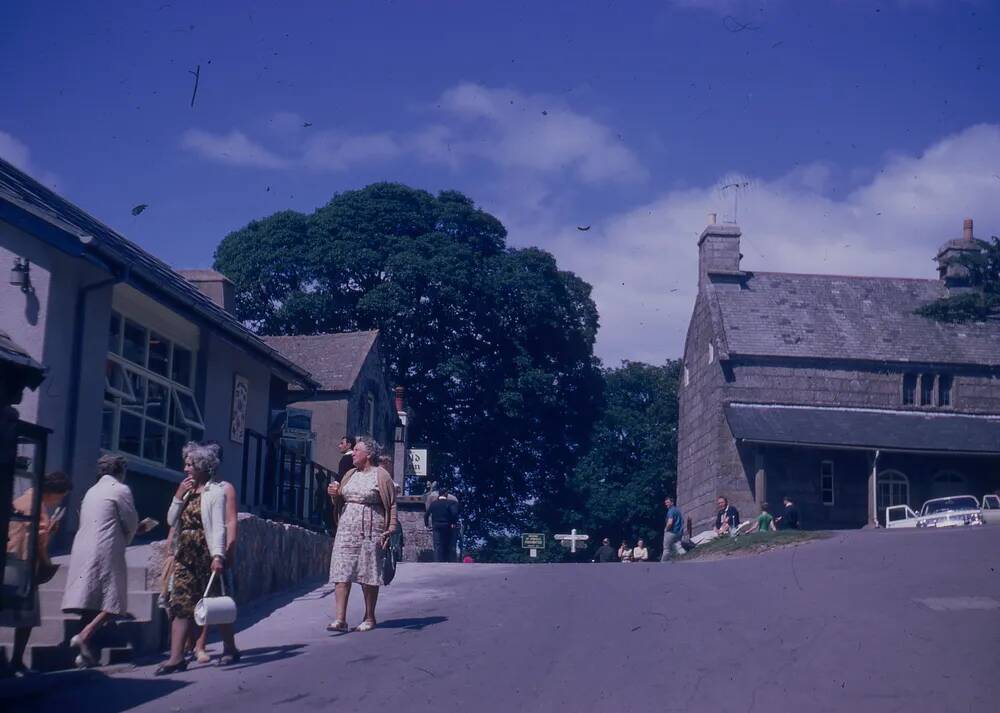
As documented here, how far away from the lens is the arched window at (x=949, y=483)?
1620 inches

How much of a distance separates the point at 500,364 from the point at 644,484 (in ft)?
60.0

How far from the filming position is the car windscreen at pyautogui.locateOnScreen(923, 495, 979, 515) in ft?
113

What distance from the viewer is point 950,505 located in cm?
3488

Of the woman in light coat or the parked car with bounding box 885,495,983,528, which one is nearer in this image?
the woman in light coat

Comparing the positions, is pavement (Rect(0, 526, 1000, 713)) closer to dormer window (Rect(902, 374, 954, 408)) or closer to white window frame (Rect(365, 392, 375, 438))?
white window frame (Rect(365, 392, 375, 438))

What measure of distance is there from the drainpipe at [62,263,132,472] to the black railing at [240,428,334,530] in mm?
6854

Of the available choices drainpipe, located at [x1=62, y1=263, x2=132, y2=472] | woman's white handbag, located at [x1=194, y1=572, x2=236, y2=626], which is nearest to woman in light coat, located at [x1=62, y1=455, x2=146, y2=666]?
woman's white handbag, located at [x1=194, y1=572, x2=236, y2=626]

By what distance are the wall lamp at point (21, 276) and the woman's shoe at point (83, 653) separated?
5.05 metres

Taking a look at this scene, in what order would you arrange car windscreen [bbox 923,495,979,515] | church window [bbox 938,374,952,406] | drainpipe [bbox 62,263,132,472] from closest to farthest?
drainpipe [bbox 62,263,132,472]
car windscreen [bbox 923,495,979,515]
church window [bbox 938,374,952,406]

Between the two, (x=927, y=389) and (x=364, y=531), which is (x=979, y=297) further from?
(x=364, y=531)

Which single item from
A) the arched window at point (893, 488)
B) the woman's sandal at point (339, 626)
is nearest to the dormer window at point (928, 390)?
the arched window at point (893, 488)

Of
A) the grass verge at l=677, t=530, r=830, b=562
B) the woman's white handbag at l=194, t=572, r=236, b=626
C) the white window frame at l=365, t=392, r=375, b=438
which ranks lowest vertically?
the woman's white handbag at l=194, t=572, r=236, b=626

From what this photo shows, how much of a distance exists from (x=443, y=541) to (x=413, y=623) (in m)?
11.7

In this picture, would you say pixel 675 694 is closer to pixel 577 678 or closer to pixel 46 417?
pixel 577 678
